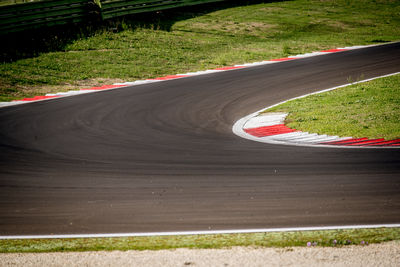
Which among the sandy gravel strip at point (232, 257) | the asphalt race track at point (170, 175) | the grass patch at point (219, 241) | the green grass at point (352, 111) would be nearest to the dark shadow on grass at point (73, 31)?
the asphalt race track at point (170, 175)

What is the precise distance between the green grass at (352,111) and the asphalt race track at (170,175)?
1.17 m

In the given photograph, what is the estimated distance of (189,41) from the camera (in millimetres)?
22656

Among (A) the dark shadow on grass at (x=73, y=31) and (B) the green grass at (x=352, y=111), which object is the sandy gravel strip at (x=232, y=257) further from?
(A) the dark shadow on grass at (x=73, y=31)

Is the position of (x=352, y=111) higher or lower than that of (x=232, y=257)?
lower

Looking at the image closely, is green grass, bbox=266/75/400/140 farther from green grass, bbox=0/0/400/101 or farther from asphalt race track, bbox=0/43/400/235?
green grass, bbox=0/0/400/101

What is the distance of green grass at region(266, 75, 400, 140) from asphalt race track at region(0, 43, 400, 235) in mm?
1174

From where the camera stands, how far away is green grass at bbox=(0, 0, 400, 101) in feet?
57.7

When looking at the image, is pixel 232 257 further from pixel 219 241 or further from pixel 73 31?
pixel 73 31

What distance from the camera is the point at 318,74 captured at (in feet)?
51.5

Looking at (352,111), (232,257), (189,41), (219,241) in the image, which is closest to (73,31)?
(189,41)

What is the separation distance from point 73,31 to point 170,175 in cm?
1722

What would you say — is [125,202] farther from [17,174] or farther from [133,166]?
[17,174]

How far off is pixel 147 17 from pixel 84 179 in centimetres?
1926

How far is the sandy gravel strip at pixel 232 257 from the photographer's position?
15.3 ft
